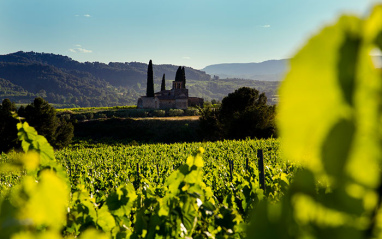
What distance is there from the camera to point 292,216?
0.34 meters

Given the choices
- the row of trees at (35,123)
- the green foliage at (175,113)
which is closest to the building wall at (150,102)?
the green foliage at (175,113)

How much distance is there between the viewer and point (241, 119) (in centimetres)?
3020

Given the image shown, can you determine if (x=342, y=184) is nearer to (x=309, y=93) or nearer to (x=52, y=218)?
(x=309, y=93)

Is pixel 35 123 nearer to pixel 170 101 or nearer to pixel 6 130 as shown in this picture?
pixel 6 130

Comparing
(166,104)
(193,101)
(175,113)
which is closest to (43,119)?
(175,113)

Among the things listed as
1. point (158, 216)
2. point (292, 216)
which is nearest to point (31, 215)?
point (292, 216)

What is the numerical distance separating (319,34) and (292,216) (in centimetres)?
20

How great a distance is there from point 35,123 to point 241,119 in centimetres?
2013

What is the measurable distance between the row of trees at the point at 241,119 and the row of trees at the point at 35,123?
15060mm

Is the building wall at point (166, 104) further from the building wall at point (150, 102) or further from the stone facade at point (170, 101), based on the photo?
the building wall at point (150, 102)

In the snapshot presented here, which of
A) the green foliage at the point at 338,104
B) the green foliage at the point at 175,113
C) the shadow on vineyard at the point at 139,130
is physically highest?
the green foliage at the point at 338,104

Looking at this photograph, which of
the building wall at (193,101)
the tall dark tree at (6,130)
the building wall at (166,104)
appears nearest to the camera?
the tall dark tree at (6,130)

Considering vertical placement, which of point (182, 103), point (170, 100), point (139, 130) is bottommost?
point (139, 130)

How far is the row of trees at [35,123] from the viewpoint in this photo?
2945 cm
